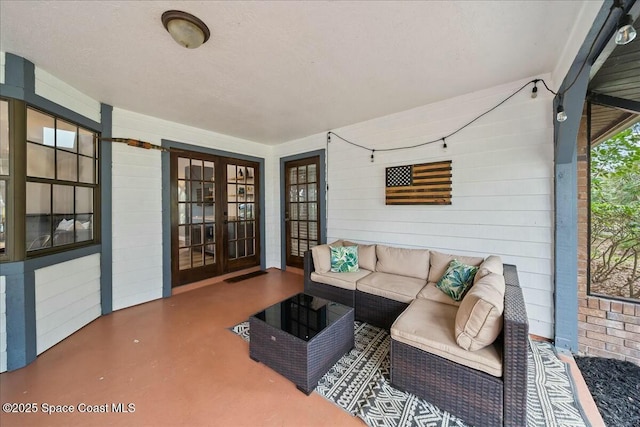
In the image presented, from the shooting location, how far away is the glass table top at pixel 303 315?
1936mm

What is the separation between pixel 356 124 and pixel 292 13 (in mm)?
2352

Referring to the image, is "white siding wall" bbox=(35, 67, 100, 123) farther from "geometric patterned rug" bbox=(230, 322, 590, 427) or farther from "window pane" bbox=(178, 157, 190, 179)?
"geometric patterned rug" bbox=(230, 322, 590, 427)

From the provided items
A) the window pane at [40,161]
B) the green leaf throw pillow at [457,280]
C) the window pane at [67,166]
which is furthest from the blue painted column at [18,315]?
the green leaf throw pillow at [457,280]

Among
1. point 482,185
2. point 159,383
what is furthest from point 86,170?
point 482,185

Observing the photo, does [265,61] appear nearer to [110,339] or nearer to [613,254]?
[110,339]

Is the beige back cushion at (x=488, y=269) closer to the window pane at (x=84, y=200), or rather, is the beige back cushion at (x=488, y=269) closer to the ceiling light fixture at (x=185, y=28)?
the ceiling light fixture at (x=185, y=28)

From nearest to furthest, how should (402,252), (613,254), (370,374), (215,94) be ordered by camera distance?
(370,374) → (613,254) → (215,94) → (402,252)

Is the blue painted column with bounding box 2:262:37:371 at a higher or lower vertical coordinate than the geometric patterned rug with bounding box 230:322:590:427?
higher

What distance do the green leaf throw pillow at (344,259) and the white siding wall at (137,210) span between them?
2524mm

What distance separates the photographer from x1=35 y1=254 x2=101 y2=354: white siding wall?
2236mm

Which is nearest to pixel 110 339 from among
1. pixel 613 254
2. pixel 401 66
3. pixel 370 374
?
pixel 370 374

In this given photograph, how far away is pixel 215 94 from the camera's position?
9.01 feet

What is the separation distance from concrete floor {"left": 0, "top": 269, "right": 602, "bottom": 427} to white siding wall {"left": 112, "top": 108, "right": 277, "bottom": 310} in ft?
1.91

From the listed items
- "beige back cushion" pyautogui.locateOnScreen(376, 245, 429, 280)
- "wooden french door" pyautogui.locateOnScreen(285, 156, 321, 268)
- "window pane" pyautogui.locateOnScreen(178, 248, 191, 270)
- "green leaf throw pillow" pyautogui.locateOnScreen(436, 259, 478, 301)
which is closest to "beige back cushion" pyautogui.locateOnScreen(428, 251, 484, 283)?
"beige back cushion" pyautogui.locateOnScreen(376, 245, 429, 280)
